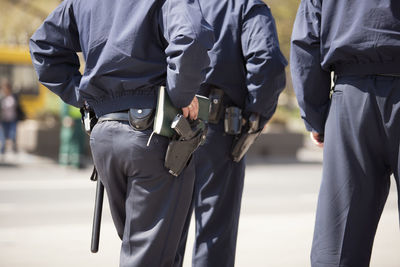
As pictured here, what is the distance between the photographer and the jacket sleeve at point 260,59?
4230mm

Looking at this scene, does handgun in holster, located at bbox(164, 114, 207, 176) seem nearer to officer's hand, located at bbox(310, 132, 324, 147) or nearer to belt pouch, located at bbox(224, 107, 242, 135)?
officer's hand, located at bbox(310, 132, 324, 147)

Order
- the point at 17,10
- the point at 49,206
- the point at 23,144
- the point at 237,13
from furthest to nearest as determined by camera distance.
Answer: the point at 17,10
the point at 23,144
the point at 49,206
the point at 237,13

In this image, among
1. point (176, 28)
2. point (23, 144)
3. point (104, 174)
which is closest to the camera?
point (176, 28)

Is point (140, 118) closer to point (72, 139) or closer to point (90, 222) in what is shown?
point (90, 222)

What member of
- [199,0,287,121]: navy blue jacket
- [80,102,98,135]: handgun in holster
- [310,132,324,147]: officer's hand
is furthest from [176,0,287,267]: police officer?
[80,102,98,135]: handgun in holster

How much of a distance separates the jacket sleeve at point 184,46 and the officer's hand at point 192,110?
0.33 feet

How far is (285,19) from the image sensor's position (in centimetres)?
2836

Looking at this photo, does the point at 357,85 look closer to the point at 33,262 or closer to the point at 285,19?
the point at 33,262

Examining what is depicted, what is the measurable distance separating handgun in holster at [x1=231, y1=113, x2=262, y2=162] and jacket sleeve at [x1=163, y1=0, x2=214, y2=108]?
1079 mm

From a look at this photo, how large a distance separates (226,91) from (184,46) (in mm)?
1251

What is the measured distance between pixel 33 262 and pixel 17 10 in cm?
2158

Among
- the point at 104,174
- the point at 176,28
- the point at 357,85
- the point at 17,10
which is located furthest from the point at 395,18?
the point at 17,10

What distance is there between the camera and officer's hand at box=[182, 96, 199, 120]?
337 centimetres

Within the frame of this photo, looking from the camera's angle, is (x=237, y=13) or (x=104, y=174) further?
(x=237, y=13)
